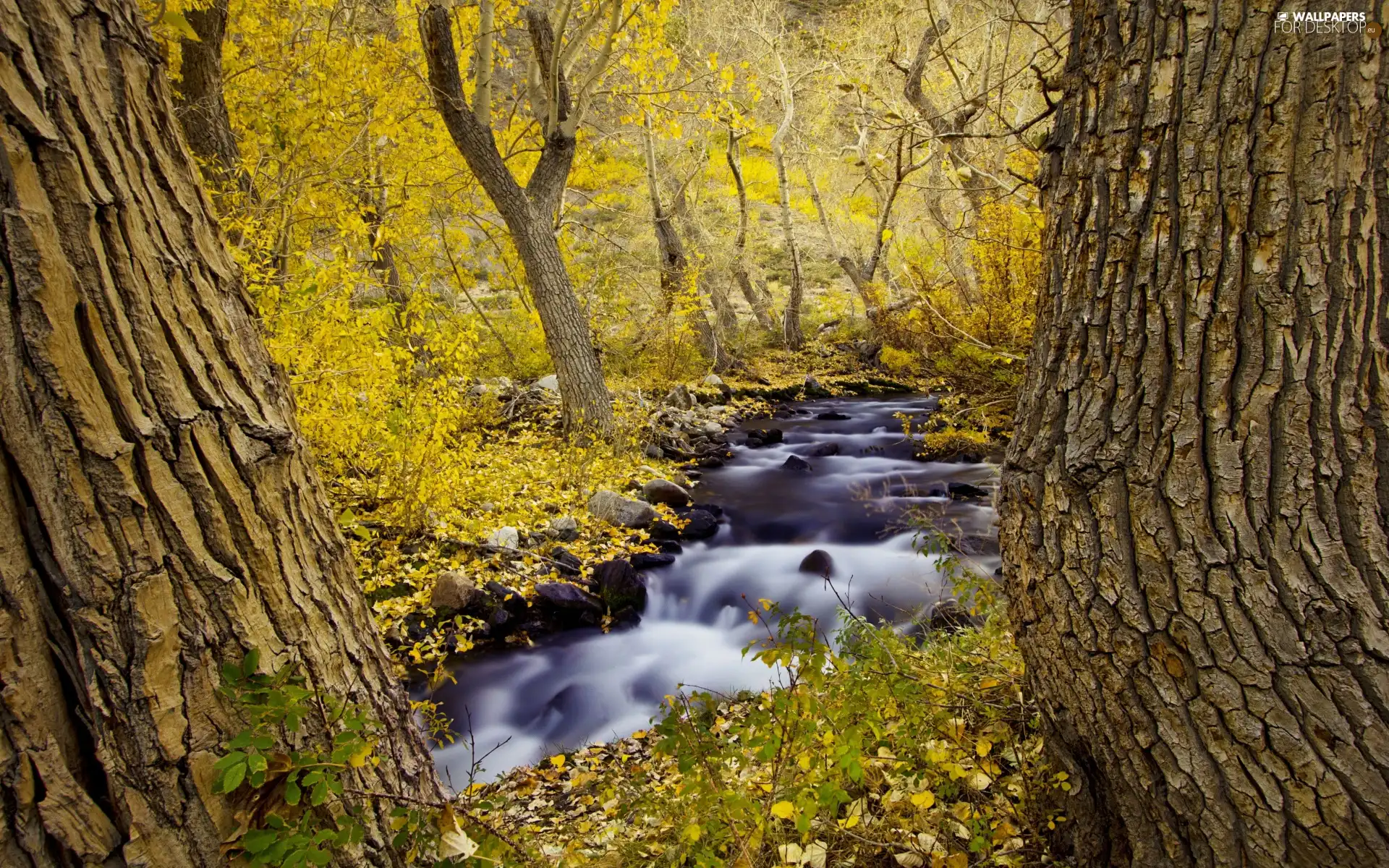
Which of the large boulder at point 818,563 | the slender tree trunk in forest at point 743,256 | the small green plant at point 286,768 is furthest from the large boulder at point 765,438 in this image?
the small green plant at point 286,768

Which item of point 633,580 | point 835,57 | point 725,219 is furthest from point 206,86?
point 725,219

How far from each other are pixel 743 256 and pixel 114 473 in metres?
13.5

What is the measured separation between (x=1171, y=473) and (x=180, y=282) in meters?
2.16

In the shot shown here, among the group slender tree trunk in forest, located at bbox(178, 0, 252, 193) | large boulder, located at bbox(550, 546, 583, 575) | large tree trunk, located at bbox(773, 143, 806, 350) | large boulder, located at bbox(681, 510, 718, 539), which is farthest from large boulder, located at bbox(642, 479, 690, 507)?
large tree trunk, located at bbox(773, 143, 806, 350)

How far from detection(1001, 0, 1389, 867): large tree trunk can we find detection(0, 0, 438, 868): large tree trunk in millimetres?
1962

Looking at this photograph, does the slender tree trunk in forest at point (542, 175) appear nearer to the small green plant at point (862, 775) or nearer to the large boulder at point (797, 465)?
the large boulder at point (797, 465)

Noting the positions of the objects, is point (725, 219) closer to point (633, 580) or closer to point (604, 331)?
point (604, 331)

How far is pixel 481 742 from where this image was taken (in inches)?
167

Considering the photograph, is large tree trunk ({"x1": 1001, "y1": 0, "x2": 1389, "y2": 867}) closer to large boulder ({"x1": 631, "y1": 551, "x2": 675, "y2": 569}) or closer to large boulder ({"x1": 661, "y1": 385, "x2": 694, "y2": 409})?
large boulder ({"x1": 631, "y1": 551, "x2": 675, "y2": 569})

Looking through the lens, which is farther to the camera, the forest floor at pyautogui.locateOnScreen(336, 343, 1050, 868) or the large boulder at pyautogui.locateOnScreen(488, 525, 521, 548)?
the large boulder at pyautogui.locateOnScreen(488, 525, 521, 548)

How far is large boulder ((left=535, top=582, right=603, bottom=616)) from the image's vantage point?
16.7 ft

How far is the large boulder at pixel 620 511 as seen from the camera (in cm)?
636

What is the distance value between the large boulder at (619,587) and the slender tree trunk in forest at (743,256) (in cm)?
848

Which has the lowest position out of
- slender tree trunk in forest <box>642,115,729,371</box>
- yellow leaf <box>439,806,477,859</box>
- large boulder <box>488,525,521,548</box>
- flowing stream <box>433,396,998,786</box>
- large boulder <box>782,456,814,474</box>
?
flowing stream <box>433,396,998,786</box>
